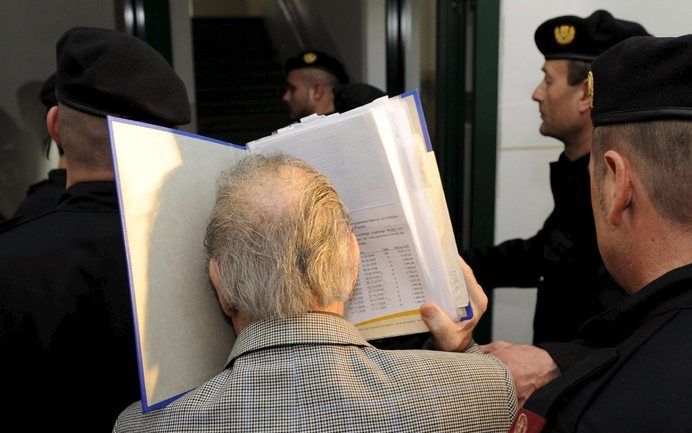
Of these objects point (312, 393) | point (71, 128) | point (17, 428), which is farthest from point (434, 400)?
point (71, 128)

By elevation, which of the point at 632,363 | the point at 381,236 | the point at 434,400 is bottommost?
the point at 434,400

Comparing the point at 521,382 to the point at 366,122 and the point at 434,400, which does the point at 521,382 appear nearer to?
the point at 434,400

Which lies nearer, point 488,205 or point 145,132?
point 145,132

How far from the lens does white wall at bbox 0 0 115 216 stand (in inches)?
122

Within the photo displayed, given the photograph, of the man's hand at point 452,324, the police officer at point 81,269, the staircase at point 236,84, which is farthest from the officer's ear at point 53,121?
the staircase at point 236,84

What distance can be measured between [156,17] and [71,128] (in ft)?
5.66

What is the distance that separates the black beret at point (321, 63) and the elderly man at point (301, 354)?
8.98 ft

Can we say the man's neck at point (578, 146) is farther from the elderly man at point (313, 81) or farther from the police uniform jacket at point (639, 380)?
the elderly man at point (313, 81)

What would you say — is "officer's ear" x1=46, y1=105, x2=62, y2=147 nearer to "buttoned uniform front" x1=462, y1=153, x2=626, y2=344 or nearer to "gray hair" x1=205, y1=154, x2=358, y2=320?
"gray hair" x1=205, y1=154, x2=358, y2=320

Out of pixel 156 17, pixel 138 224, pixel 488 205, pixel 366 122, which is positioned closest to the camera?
pixel 138 224

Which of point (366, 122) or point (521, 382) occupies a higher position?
point (366, 122)

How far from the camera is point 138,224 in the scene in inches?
34.3

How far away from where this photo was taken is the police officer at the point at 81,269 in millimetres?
1095

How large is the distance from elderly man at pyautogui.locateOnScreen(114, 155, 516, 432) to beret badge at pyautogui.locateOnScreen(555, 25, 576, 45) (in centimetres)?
152
